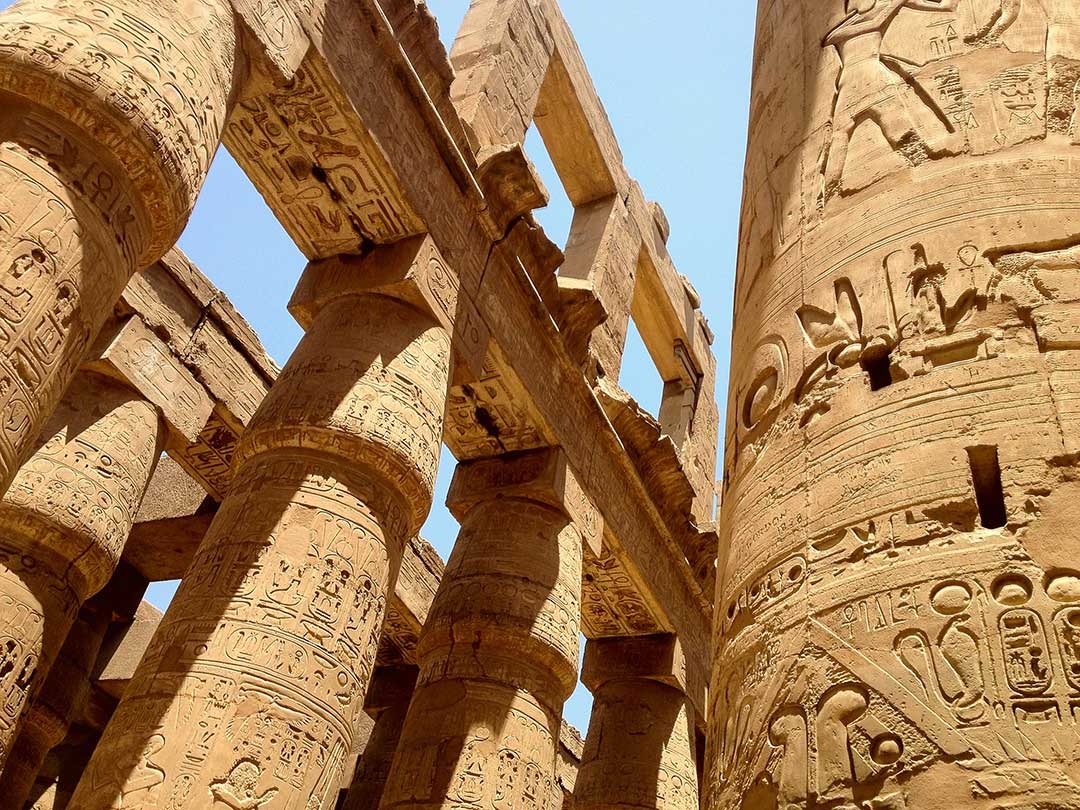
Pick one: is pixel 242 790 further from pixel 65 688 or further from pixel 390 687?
pixel 390 687

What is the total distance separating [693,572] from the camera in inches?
375

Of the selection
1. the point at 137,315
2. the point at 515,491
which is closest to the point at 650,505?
the point at 515,491

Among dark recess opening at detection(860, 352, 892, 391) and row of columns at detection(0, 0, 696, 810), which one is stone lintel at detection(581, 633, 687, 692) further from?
dark recess opening at detection(860, 352, 892, 391)

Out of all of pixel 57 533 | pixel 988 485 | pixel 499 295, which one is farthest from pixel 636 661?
pixel 988 485

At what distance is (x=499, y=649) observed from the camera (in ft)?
21.9

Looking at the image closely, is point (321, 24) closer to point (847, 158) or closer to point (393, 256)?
point (393, 256)

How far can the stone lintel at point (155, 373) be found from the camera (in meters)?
7.10

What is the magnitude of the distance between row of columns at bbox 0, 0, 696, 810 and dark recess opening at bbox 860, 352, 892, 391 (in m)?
2.55

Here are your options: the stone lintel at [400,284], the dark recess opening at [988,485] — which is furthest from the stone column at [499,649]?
the dark recess opening at [988,485]

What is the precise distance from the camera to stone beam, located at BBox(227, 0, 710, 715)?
6.22 metres

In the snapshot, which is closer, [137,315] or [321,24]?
[321,24]

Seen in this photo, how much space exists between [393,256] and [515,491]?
1.97m

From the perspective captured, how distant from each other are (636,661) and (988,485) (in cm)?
683

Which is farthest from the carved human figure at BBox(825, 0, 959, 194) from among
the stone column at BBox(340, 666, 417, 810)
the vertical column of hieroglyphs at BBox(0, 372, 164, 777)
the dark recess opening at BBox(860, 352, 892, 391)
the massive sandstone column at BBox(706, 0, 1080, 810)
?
the stone column at BBox(340, 666, 417, 810)
